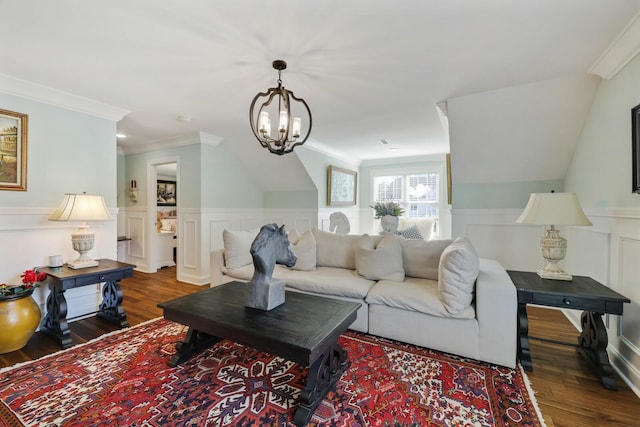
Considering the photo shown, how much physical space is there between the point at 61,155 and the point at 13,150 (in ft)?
1.10

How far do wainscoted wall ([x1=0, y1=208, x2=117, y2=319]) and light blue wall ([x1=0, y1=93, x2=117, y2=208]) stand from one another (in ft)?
0.41

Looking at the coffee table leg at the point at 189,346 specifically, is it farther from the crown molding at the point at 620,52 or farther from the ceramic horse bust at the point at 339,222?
the crown molding at the point at 620,52

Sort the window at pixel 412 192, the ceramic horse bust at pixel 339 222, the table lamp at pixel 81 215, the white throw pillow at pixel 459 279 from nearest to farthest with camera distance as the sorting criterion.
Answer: the white throw pillow at pixel 459 279, the table lamp at pixel 81 215, the ceramic horse bust at pixel 339 222, the window at pixel 412 192

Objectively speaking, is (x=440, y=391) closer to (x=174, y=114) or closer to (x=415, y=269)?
(x=415, y=269)

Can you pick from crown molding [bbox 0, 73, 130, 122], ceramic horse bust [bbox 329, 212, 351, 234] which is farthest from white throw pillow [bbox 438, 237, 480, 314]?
crown molding [bbox 0, 73, 130, 122]

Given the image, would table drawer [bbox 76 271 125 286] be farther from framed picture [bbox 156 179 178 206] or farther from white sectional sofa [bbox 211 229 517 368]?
framed picture [bbox 156 179 178 206]

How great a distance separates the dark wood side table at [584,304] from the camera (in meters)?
1.81

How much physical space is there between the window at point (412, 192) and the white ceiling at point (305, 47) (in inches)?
116

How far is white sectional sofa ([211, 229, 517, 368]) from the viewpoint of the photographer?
204 cm

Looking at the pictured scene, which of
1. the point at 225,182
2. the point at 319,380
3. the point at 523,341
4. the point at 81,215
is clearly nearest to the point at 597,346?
the point at 523,341

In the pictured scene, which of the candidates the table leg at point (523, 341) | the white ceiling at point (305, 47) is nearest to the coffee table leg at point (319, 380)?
the table leg at point (523, 341)

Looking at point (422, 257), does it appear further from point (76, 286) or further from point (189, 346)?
point (76, 286)

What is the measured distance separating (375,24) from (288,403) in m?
2.30

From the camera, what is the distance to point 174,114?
131 inches
